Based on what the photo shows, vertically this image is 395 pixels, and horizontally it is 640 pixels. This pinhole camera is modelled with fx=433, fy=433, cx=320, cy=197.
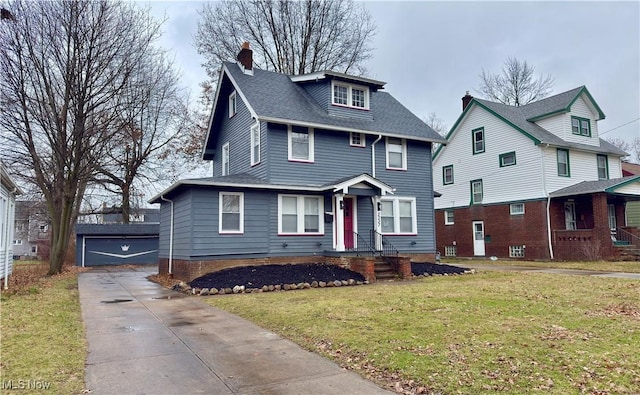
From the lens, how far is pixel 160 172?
106 ft

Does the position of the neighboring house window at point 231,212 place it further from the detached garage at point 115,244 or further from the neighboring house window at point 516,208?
the neighboring house window at point 516,208

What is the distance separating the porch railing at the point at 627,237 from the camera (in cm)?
2316

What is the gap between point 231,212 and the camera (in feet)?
49.5

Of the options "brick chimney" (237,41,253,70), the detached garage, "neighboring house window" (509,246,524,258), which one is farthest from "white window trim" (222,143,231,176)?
"neighboring house window" (509,246,524,258)

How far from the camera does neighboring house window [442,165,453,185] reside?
29.7 metres

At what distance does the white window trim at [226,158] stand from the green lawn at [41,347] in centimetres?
1081

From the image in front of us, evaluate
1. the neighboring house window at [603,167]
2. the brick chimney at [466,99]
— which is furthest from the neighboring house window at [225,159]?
the neighboring house window at [603,167]

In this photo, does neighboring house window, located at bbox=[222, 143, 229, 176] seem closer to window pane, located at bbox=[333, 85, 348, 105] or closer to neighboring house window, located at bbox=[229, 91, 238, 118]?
neighboring house window, located at bbox=[229, 91, 238, 118]

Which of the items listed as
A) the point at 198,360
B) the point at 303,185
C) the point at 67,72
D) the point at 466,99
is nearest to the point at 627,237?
the point at 466,99

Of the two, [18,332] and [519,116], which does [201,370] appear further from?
[519,116]

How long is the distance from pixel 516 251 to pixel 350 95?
13.8 meters

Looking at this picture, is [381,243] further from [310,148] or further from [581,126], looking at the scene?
[581,126]

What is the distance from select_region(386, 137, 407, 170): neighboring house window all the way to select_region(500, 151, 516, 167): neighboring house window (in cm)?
979

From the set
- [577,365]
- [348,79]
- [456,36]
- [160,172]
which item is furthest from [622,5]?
[160,172]
